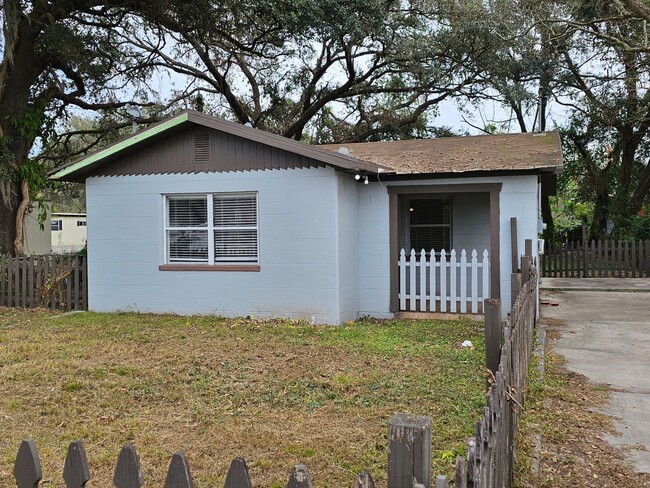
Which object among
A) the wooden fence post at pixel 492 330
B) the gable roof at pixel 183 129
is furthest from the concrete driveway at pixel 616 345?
the gable roof at pixel 183 129

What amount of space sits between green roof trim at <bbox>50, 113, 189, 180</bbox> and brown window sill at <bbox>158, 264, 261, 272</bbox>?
7.99 feet

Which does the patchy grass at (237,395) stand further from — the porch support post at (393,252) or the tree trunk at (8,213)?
the tree trunk at (8,213)

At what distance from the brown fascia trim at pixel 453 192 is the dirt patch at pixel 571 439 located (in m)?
3.96

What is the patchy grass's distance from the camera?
13.6 feet

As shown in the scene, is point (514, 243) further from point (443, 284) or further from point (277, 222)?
point (277, 222)

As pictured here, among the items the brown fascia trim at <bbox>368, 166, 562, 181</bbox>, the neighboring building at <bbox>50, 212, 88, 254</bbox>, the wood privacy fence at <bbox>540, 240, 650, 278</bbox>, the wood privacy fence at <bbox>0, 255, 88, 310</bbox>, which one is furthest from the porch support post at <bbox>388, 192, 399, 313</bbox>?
the neighboring building at <bbox>50, 212, 88, 254</bbox>

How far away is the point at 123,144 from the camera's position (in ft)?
34.9

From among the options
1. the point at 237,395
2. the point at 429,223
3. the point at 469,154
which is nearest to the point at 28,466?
the point at 237,395

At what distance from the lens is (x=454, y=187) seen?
10469mm

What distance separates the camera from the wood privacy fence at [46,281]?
39.0 feet

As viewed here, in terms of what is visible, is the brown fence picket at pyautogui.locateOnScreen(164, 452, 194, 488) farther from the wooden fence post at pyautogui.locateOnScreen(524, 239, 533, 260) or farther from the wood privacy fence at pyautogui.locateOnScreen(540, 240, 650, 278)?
the wood privacy fence at pyautogui.locateOnScreen(540, 240, 650, 278)

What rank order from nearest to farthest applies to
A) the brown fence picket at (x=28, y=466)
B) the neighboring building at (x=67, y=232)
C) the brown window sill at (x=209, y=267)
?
the brown fence picket at (x=28, y=466)
the brown window sill at (x=209, y=267)
the neighboring building at (x=67, y=232)

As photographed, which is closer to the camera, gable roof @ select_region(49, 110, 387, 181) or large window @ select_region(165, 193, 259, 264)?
gable roof @ select_region(49, 110, 387, 181)

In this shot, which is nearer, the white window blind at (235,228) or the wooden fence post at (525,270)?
the wooden fence post at (525,270)
